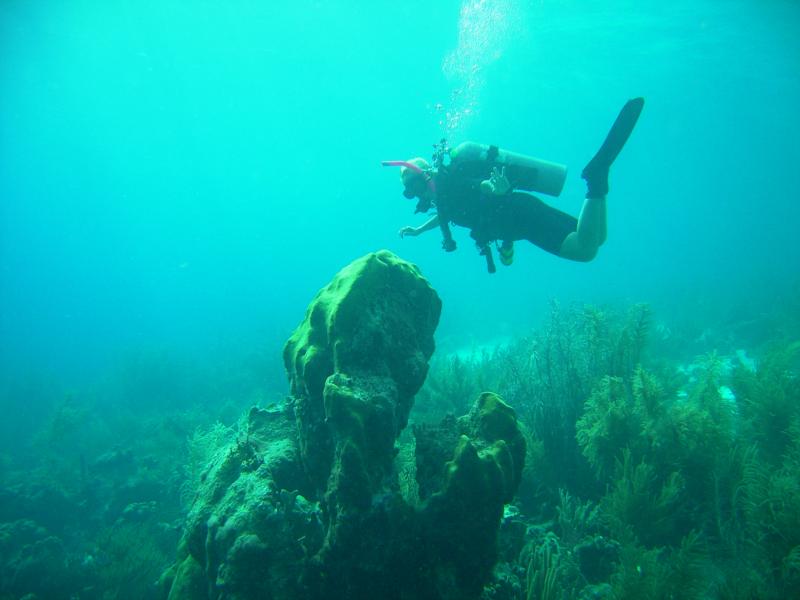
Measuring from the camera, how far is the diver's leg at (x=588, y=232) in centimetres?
479

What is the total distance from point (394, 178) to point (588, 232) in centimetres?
10305

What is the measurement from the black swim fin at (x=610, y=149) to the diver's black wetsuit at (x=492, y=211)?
746 millimetres

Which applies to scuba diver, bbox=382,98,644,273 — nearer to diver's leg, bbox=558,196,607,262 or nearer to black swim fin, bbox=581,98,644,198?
diver's leg, bbox=558,196,607,262

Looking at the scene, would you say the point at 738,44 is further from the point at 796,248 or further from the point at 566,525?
the point at 566,525

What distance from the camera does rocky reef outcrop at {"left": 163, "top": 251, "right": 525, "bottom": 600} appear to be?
103 inches

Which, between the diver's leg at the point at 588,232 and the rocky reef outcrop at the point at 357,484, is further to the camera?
the diver's leg at the point at 588,232

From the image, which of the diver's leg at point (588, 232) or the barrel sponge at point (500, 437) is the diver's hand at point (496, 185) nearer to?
the diver's leg at point (588, 232)

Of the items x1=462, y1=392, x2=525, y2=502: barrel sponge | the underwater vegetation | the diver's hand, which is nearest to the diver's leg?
the diver's hand

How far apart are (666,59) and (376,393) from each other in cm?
4634

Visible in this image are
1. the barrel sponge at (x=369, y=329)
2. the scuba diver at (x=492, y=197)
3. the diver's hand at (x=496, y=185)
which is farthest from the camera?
the scuba diver at (x=492, y=197)

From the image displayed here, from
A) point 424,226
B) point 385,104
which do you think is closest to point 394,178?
point 385,104

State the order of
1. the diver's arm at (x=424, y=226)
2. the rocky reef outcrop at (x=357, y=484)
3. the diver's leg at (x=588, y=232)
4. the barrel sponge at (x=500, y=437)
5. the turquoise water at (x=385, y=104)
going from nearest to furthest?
1. the rocky reef outcrop at (x=357, y=484)
2. the barrel sponge at (x=500, y=437)
3. the diver's leg at (x=588, y=232)
4. the diver's arm at (x=424, y=226)
5. the turquoise water at (x=385, y=104)

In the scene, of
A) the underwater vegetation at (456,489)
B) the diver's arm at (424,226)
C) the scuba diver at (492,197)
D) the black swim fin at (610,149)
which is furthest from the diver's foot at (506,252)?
the underwater vegetation at (456,489)

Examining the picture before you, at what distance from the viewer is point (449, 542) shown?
266 cm
